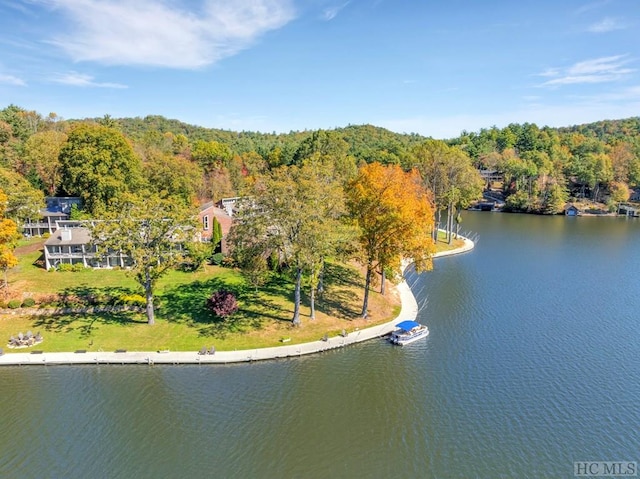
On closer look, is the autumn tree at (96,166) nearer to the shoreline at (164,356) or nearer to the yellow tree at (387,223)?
the shoreline at (164,356)

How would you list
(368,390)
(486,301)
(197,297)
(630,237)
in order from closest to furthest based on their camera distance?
(368,390), (197,297), (486,301), (630,237)

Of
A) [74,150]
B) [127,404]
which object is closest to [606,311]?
[127,404]

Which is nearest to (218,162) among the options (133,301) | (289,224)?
(133,301)

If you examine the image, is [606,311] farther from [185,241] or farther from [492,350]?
[185,241]

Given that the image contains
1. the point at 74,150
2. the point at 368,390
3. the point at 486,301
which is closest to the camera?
the point at 368,390

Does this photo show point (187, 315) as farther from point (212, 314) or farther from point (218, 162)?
point (218, 162)

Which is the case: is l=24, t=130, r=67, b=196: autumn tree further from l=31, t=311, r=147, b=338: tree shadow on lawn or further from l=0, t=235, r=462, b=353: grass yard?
l=31, t=311, r=147, b=338: tree shadow on lawn

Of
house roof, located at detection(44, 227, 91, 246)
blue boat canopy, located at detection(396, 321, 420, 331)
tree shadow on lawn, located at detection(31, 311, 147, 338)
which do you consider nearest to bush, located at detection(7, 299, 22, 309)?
tree shadow on lawn, located at detection(31, 311, 147, 338)

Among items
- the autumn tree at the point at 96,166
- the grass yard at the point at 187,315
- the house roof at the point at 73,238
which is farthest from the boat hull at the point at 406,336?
the autumn tree at the point at 96,166
